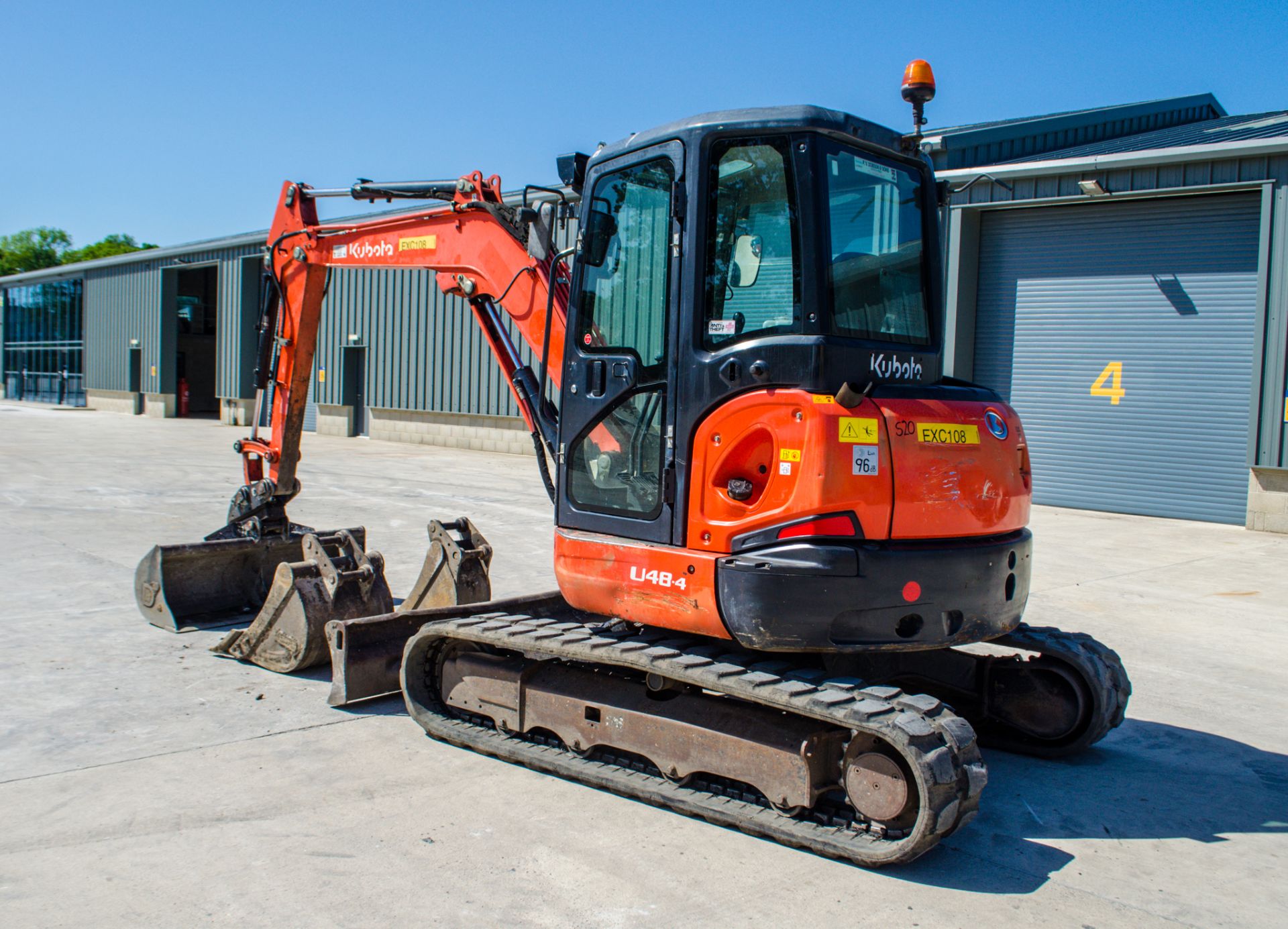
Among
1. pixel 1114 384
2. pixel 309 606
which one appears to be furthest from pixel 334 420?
pixel 309 606

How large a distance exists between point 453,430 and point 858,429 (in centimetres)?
2398

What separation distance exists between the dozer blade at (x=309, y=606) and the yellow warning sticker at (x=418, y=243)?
6.74 feet

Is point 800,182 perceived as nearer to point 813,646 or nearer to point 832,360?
point 832,360

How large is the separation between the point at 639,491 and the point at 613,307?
0.93 meters

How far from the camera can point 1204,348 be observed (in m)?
16.0

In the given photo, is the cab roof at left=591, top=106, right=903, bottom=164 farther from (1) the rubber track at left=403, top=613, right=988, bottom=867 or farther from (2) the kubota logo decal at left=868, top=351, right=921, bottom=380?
(1) the rubber track at left=403, top=613, right=988, bottom=867

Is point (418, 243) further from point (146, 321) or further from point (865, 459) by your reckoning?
point (146, 321)

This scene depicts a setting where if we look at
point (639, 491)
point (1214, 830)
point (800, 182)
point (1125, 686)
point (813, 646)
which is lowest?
point (1214, 830)

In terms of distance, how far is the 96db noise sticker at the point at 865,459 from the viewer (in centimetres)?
448

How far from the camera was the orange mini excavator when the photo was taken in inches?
176

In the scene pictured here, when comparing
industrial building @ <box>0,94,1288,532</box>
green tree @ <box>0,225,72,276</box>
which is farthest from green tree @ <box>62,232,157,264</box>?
industrial building @ <box>0,94,1288,532</box>

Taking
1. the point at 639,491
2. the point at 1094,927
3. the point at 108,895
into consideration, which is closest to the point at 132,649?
the point at 108,895

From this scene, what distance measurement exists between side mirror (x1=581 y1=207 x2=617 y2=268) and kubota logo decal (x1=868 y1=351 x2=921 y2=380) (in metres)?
1.43

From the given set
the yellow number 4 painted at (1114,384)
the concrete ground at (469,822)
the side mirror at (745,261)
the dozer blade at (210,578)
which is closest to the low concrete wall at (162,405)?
the concrete ground at (469,822)
